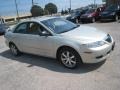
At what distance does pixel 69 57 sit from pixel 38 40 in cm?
136

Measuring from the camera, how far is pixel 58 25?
671 centimetres

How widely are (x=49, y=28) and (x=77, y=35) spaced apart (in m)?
1.05

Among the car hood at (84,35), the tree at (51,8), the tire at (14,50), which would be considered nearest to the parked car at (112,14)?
the tire at (14,50)

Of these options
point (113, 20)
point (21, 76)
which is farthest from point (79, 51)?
point (113, 20)

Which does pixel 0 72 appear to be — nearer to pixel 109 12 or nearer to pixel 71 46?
pixel 71 46

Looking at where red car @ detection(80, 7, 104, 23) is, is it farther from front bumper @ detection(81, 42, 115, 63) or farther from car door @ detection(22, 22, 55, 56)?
front bumper @ detection(81, 42, 115, 63)

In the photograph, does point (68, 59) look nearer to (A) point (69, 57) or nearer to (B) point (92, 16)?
(A) point (69, 57)

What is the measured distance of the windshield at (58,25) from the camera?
21.1ft

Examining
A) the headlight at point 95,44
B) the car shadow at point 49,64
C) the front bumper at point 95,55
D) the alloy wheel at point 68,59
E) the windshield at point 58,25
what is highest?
the windshield at point 58,25

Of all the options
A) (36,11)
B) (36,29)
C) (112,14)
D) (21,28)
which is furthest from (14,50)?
(36,11)

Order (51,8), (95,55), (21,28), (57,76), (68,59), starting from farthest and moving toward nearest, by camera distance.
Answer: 1. (51,8)
2. (21,28)
3. (68,59)
4. (57,76)
5. (95,55)

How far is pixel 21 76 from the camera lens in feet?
19.5

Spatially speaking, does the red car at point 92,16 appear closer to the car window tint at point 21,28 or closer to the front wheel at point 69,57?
the car window tint at point 21,28

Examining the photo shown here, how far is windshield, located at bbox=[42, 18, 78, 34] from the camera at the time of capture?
644 cm
